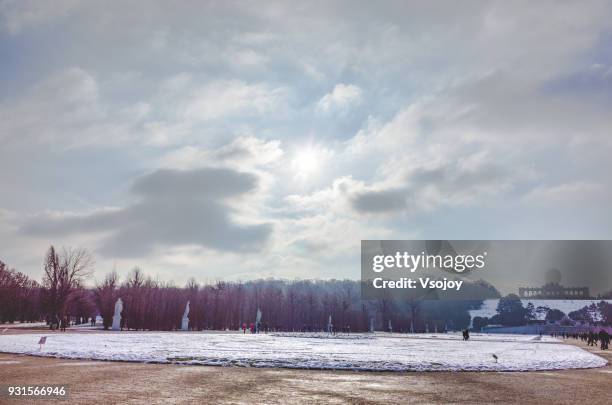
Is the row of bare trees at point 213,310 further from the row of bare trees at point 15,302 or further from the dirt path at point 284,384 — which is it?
the dirt path at point 284,384

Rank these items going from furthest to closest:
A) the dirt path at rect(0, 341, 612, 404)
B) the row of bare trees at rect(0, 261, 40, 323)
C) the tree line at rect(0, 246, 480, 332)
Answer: the row of bare trees at rect(0, 261, 40, 323)
the tree line at rect(0, 246, 480, 332)
the dirt path at rect(0, 341, 612, 404)

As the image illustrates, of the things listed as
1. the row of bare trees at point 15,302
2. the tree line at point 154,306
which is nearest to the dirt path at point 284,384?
the tree line at point 154,306

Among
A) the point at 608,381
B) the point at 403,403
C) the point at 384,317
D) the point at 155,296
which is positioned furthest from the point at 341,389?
the point at 384,317

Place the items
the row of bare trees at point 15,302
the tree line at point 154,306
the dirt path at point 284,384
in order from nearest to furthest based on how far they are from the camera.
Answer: the dirt path at point 284,384 → the tree line at point 154,306 → the row of bare trees at point 15,302

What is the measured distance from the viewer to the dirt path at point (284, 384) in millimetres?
13805

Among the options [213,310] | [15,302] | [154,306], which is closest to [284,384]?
[154,306]

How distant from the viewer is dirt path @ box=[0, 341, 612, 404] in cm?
1380

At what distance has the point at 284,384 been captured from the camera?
54.4ft

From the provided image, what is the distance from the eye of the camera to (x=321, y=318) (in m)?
126

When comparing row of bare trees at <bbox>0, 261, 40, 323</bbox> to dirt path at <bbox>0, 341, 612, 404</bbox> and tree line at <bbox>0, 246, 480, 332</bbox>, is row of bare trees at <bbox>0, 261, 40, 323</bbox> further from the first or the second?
dirt path at <bbox>0, 341, 612, 404</bbox>

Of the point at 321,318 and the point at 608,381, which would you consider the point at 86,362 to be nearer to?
the point at 608,381

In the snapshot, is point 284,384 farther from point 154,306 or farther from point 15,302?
point 15,302

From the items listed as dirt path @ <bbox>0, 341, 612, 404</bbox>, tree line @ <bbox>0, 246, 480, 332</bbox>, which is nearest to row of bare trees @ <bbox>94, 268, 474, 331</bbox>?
tree line @ <bbox>0, 246, 480, 332</bbox>

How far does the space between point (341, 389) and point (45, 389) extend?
9014 mm
